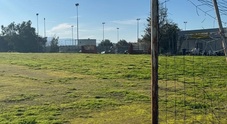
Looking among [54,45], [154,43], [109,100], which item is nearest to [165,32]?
[154,43]

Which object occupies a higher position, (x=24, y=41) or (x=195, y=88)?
(x=24, y=41)

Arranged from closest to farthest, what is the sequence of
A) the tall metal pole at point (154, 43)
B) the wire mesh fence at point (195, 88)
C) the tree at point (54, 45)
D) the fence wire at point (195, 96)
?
the tall metal pole at point (154, 43)
the wire mesh fence at point (195, 88)
the fence wire at point (195, 96)
the tree at point (54, 45)

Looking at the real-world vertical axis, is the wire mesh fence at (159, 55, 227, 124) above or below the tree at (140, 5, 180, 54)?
below

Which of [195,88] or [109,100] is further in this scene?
[195,88]

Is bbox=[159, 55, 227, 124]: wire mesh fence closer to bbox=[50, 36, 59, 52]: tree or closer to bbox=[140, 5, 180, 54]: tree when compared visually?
bbox=[140, 5, 180, 54]: tree

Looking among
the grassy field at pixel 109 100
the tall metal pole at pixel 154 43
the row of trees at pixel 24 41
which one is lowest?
the grassy field at pixel 109 100

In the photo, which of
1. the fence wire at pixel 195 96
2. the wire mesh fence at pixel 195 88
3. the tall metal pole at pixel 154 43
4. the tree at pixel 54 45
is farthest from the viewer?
the tree at pixel 54 45

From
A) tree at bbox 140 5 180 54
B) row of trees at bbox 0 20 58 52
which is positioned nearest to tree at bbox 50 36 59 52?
row of trees at bbox 0 20 58 52

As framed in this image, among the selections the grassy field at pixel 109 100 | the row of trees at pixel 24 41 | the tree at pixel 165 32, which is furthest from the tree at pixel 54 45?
the tree at pixel 165 32

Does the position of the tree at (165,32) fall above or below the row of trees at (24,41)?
below

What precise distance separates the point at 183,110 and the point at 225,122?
4.66 ft

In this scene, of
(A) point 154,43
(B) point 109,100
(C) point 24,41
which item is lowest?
(B) point 109,100

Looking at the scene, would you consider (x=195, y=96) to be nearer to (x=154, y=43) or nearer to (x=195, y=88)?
(x=195, y=88)

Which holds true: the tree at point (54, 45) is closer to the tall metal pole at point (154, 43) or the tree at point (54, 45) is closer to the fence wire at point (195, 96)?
the fence wire at point (195, 96)
